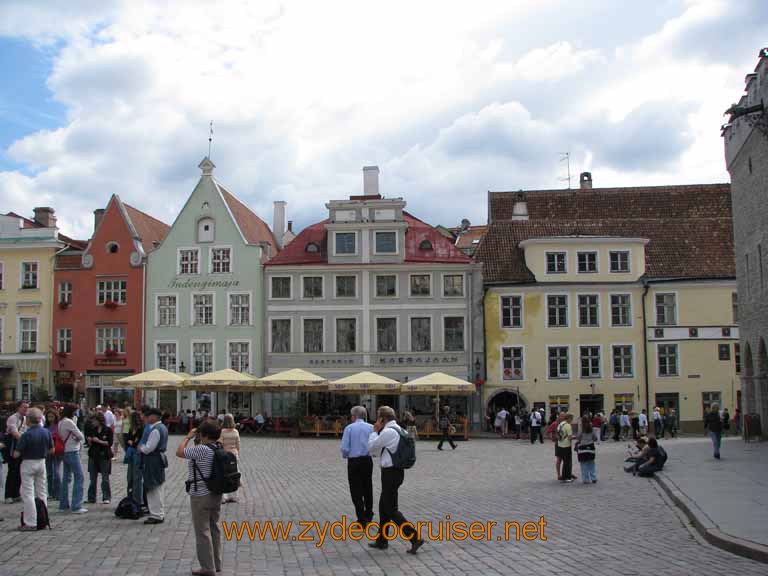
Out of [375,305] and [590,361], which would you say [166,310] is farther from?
[590,361]

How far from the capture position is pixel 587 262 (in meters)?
45.2

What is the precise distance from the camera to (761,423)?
3181 centimetres

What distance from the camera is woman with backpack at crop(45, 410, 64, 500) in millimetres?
14781

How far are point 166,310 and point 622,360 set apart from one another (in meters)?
23.2

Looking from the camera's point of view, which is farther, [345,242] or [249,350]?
[249,350]

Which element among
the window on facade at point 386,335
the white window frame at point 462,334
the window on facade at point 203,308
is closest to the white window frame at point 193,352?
the window on facade at point 203,308

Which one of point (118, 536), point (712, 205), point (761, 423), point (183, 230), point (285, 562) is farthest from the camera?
point (712, 205)

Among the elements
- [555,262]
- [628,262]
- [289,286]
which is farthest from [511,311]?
[289,286]

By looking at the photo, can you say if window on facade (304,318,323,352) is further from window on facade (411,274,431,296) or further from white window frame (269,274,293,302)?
window on facade (411,274,431,296)

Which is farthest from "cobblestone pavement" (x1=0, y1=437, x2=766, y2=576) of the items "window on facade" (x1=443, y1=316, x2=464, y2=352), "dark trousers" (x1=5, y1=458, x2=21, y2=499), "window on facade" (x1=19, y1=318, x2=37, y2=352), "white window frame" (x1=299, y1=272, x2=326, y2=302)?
"window on facade" (x1=19, y1=318, x2=37, y2=352)

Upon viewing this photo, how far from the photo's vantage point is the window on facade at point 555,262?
45.2m

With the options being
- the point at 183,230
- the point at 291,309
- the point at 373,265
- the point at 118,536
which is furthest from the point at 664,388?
the point at 118,536

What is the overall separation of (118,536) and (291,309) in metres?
33.5

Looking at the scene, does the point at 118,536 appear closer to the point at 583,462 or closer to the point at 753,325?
the point at 583,462
